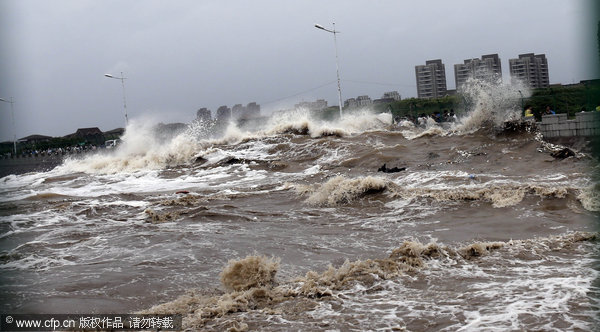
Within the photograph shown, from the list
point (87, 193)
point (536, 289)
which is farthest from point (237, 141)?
point (536, 289)

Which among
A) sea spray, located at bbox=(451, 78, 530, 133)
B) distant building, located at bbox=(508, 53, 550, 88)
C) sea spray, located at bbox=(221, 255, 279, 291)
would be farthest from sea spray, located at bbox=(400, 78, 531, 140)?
distant building, located at bbox=(508, 53, 550, 88)

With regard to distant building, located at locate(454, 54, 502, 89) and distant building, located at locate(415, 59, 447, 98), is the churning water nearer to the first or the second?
distant building, located at locate(454, 54, 502, 89)

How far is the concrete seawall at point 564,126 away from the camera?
45.9ft

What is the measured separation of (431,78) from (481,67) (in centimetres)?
2088

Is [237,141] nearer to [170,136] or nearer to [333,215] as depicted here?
[170,136]

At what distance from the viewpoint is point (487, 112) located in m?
18.6

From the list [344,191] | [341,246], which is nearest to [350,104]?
[344,191]

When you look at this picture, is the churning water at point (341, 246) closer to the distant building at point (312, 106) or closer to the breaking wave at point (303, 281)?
the breaking wave at point (303, 281)

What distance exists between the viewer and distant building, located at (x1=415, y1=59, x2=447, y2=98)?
55781 millimetres

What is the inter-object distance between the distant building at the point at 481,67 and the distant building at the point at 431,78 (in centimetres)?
498

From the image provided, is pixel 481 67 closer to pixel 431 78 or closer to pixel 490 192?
pixel 431 78

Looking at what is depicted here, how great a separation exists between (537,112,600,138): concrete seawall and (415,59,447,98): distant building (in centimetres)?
4101

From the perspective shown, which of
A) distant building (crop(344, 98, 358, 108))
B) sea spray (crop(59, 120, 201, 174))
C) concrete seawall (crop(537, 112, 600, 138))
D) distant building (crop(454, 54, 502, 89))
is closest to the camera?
concrete seawall (crop(537, 112, 600, 138))

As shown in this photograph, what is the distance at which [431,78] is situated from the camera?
5616cm
